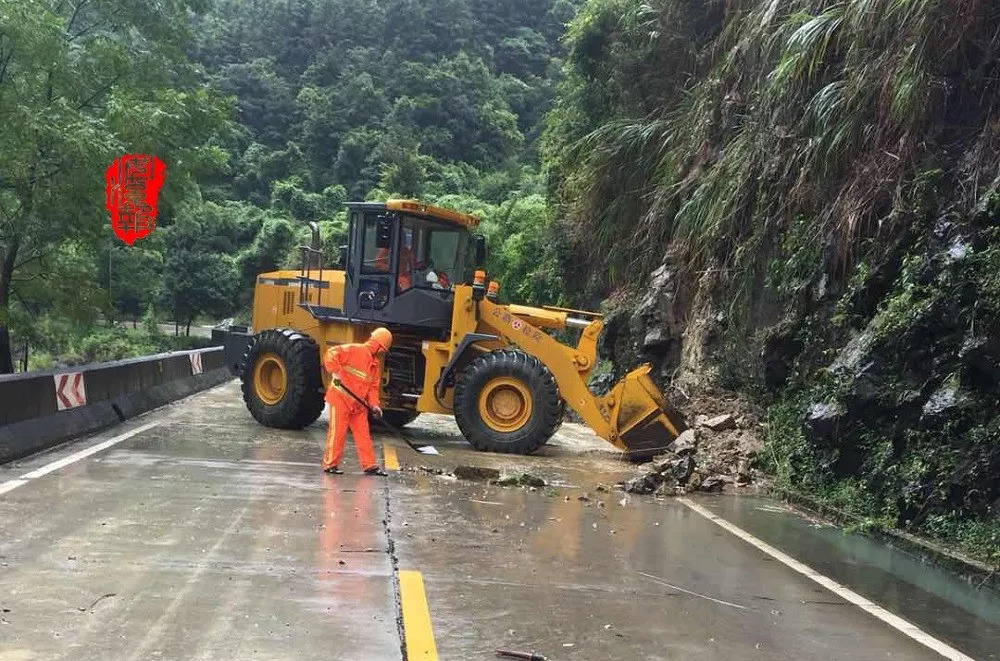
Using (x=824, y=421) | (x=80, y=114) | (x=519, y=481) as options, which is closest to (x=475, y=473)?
(x=519, y=481)

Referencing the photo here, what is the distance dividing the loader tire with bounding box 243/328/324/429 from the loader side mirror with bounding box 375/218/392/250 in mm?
1709

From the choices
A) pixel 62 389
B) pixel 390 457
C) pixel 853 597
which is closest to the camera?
pixel 853 597

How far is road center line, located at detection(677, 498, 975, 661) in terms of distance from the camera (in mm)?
5219

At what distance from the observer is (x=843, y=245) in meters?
11.3

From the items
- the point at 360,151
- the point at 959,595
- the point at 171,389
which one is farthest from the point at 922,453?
the point at 360,151

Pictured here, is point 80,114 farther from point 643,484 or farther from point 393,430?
point 643,484

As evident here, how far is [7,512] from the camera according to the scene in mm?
7059

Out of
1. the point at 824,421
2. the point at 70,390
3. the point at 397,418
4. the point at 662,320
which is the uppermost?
the point at 662,320

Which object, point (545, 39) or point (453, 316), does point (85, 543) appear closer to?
point (453, 316)

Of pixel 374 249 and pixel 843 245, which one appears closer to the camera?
pixel 843 245

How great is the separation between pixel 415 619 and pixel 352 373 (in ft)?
16.4

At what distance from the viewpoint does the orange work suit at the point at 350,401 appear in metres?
9.69

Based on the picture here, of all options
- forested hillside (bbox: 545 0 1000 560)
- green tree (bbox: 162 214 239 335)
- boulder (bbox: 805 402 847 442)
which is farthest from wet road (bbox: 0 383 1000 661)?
green tree (bbox: 162 214 239 335)

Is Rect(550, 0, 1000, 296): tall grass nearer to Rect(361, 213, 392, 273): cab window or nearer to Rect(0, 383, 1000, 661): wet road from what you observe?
Rect(0, 383, 1000, 661): wet road
